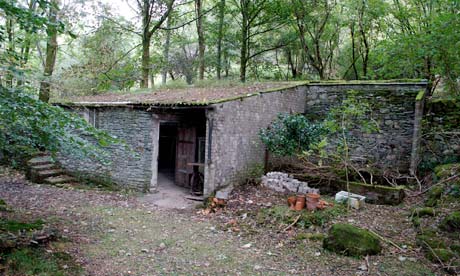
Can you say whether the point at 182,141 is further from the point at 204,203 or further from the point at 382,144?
the point at 382,144

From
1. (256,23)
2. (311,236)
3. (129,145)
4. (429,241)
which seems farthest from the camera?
(256,23)

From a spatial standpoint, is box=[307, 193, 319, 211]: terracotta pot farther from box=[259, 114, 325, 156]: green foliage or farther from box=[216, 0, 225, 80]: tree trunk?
box=[216, 0, 225, 80]: tree trunk

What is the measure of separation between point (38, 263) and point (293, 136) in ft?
21.8

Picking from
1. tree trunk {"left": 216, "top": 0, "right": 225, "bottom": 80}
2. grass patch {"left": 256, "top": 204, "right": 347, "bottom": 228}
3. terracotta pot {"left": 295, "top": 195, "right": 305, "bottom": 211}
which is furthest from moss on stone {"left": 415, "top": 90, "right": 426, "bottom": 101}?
tree trunk {"left": 216, "top": 0, "right": 225, "bottom": 80}

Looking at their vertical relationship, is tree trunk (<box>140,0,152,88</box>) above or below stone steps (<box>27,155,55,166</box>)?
above

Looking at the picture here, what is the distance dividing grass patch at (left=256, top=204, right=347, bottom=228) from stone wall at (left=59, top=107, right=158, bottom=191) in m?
3.84

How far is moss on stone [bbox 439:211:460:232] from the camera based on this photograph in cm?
520

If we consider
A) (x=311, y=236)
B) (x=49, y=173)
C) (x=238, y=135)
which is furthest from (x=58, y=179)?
(x=311, y=236)

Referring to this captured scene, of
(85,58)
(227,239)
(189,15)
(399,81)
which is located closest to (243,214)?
(227,239)

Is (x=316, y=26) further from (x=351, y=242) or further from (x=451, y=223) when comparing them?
(x=351, y=242)

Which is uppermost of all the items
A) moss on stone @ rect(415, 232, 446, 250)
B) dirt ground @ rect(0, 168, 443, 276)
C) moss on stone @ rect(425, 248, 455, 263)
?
moss on stone @ rect(415, 232, 446, 250)

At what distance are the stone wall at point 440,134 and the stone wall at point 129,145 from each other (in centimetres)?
A: 817

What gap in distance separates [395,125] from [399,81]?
4.62 feet

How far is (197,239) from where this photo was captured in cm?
611
